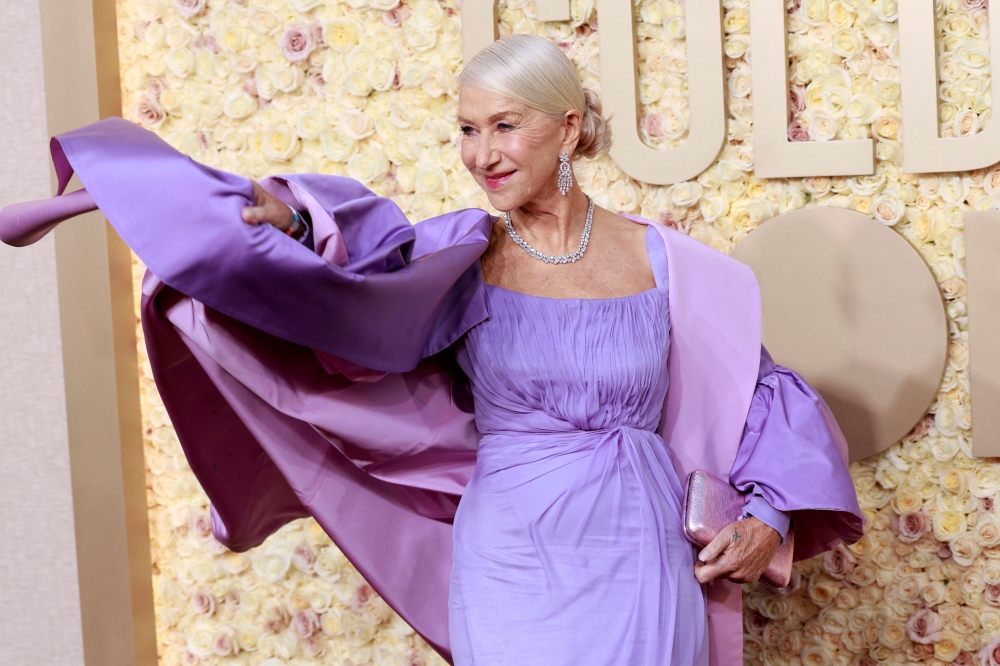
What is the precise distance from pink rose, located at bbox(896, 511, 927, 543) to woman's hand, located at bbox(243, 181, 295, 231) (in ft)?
5.33

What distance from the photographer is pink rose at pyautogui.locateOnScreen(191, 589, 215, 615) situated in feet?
9.71

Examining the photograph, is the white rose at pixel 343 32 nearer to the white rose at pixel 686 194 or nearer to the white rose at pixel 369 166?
the white rose at pixel 369 166

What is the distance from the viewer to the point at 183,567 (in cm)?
299

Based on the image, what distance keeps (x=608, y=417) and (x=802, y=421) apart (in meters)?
0.37

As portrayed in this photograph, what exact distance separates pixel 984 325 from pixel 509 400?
114 centimetres

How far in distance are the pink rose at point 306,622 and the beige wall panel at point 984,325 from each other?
1.73m

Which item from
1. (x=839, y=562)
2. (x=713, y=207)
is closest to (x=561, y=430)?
(x=713, y=207)

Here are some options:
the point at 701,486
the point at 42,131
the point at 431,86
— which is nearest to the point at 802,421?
the point at 701,486

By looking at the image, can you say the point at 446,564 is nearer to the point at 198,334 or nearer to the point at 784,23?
the point at 198,334

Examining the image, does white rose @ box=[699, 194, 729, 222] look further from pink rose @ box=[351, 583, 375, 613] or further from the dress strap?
pink rose @ box=[351, 583, 375, 613]

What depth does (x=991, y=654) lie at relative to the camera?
2381 mm

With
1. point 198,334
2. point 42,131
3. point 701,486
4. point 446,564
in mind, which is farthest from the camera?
point 42,131

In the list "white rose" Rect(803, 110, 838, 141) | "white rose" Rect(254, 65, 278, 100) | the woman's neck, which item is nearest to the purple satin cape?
the woman's neck

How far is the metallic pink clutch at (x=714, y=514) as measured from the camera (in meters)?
1.81
